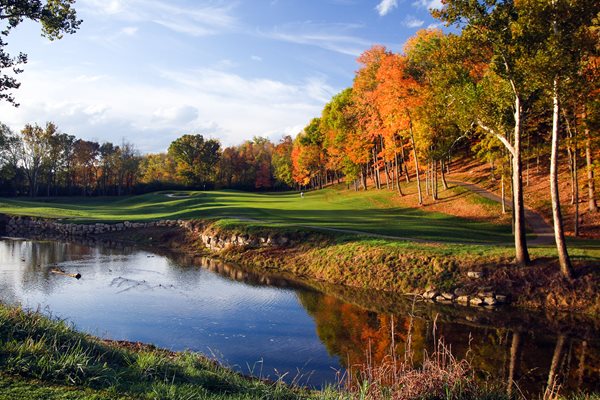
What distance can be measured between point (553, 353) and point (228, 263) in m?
19.1

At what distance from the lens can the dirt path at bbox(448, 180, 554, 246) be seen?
26.4m

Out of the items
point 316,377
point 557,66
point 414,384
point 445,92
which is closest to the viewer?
point 414,384

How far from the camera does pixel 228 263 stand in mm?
29141

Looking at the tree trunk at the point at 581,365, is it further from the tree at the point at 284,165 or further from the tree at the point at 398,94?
the tree at the point at 284,165

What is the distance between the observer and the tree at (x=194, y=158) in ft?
284

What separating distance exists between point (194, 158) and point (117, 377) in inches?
3288

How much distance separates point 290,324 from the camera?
1708 centimetres

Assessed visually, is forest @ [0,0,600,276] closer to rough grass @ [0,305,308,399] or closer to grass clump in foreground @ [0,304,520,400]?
grass clump in foreground @ [0,304,520,400]

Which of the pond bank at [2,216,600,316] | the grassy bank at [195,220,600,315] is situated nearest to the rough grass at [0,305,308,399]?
the pond bank at [2,216,600,316]

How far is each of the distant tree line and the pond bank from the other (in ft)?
162

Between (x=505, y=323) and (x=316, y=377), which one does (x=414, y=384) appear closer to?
(x=316, y=377)

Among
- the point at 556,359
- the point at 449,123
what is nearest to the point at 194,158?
the point at 449,123

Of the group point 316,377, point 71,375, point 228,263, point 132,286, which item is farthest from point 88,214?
point 71,375

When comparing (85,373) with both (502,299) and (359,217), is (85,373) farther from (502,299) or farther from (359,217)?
(359,217)
